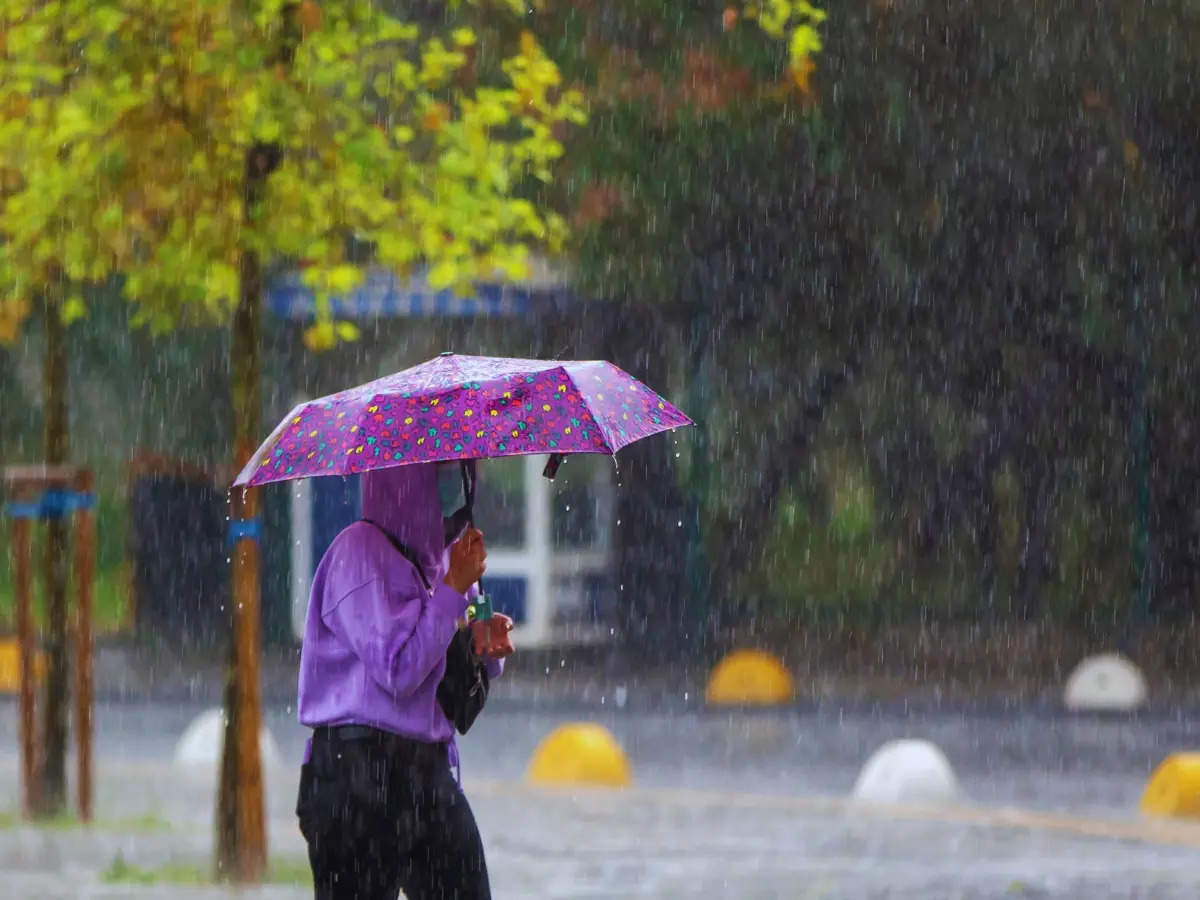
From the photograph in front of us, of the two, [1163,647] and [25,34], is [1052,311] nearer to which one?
[1163,647]

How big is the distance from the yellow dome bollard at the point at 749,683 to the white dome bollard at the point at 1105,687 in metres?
2.01

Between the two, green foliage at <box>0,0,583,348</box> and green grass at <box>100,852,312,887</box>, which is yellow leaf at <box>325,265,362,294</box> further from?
green grass at <box>100,852,312,887</box>

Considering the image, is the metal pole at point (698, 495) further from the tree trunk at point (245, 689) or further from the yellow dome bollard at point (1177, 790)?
the tree trunk at point (245, 689)

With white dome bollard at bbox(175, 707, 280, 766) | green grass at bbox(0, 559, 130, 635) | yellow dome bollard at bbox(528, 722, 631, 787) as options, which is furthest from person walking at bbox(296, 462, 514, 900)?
green grass at bbox(0, 559, 130, 635)

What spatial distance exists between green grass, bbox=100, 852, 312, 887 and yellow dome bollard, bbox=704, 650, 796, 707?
7.83 m

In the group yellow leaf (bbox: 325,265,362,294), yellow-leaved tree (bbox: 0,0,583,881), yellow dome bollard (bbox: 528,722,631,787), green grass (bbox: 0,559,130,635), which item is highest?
yellow-leaved tree (bbox: 0,0,583,881)

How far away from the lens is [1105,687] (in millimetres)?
17547

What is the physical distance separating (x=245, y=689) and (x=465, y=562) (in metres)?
4.37

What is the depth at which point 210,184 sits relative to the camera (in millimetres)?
10016

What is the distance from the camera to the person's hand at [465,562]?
5.88m

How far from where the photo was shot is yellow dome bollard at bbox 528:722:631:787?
44.3 ft

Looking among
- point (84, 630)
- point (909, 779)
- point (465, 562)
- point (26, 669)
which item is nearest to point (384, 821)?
point (465, 562)

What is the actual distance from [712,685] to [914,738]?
263 centimetres

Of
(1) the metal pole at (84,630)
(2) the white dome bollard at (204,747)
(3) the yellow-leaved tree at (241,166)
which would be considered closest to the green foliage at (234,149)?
(3) the yellow-leaved tree at (241,166)
